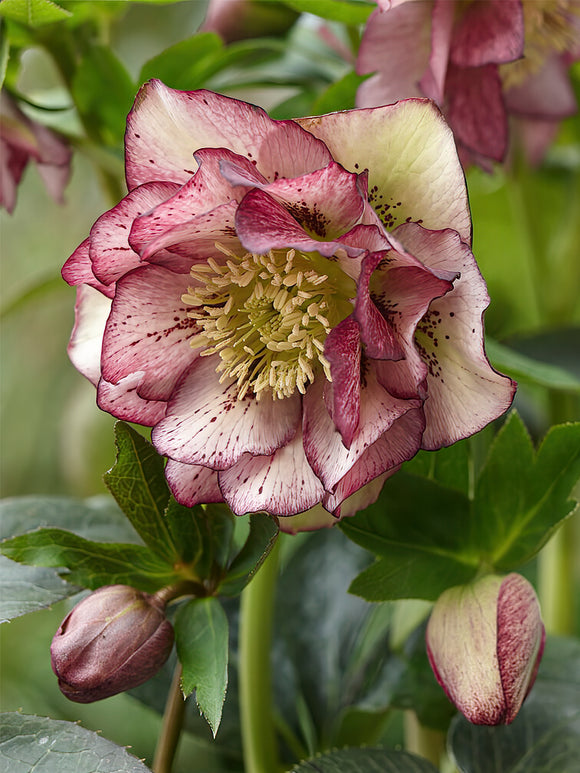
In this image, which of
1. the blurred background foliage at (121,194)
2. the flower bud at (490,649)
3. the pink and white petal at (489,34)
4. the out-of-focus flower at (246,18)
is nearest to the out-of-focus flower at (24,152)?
the blurred background foliage at (121,194)

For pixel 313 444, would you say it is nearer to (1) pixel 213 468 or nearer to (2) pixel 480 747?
(1) pixel 213 468

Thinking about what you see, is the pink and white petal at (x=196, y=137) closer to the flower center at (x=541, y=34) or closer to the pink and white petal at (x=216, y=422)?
the pink and white petal at (x=216, y=422)

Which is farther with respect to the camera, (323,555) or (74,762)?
(323,555)

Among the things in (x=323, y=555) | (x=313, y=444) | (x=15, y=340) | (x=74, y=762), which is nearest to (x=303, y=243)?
(x=313, y=444)

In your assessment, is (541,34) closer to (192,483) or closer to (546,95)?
(546,95)

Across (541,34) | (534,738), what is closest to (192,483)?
(534,738)

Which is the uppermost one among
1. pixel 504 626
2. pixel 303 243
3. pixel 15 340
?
pixel 303 243
